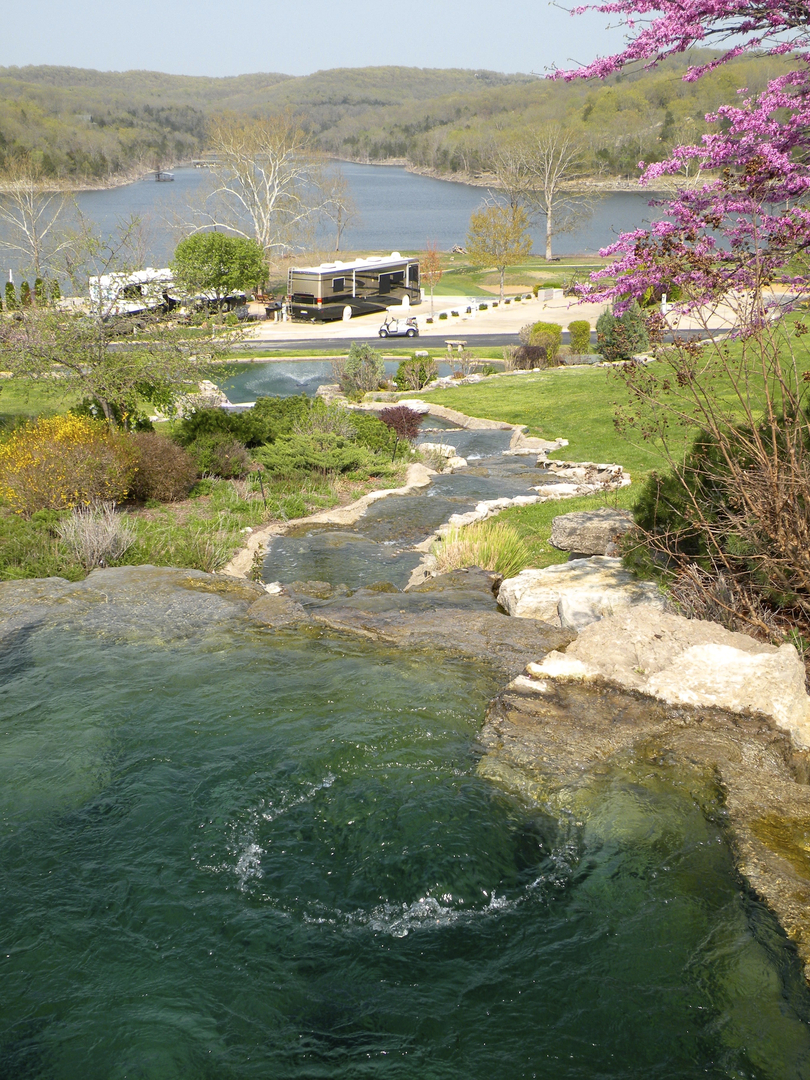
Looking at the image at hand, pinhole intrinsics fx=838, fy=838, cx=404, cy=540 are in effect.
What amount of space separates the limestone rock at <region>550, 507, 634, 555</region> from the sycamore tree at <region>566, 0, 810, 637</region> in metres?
1.53

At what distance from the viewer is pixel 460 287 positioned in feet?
227

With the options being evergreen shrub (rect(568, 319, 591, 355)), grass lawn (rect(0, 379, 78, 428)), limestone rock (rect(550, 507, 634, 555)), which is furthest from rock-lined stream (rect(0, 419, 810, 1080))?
evergreen shrub (rect(568, 319, 591, 355))

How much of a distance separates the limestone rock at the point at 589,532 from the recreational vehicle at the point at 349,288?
43905 millimetres

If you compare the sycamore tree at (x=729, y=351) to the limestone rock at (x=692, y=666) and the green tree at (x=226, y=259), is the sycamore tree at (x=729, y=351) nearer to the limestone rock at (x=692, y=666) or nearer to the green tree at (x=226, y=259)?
the limestone rock at (x=692, y=666)

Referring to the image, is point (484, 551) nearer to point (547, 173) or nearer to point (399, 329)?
point (399, 329)

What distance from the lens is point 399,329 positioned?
46.4 meters

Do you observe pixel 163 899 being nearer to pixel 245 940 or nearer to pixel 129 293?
pixel 245 940

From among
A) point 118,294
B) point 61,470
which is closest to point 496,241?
point 118,294

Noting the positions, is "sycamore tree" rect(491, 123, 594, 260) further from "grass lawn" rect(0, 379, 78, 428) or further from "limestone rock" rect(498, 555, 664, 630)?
"limestone rock" rect(498, 555, 664, 630)

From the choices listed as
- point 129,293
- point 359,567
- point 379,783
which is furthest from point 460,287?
point 379,783

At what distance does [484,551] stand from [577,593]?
2690 millimetres

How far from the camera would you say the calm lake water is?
90.9 meters

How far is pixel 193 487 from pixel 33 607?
7149 mm

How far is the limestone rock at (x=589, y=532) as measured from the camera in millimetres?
11375
